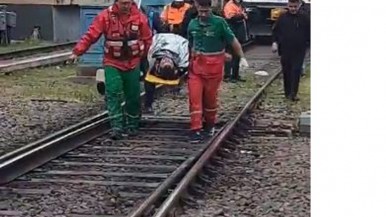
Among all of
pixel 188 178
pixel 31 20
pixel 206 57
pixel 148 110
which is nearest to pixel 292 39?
pixel 148 110

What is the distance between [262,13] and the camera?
28562 mm

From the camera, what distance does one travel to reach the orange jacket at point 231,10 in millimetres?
17922

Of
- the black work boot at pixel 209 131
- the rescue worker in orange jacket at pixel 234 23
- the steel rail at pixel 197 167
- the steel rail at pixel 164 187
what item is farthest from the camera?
the rescue worker in orange jacket at pixel 234 23

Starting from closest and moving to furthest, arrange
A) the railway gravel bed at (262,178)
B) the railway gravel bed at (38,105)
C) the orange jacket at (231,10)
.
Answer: the railway gravel bed at (262,178) → the railway gravel bed at (38,105) → the orange jacket at (231,10)

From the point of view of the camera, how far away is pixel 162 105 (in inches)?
564

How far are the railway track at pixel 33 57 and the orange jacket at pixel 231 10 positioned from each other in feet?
15.5

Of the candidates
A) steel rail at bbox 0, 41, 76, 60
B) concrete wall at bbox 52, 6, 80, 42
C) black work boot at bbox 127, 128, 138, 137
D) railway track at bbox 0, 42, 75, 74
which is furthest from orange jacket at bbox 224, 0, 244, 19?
concrete wall at bbox 52, 6, 80, 42

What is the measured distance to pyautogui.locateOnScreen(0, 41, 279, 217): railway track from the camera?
7.27 meters

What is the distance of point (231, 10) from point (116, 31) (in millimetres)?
8017

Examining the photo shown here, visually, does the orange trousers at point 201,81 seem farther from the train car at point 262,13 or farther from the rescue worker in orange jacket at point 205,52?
the train car at point 262,13

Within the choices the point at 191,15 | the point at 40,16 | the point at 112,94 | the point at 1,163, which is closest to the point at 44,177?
the point at 1,163

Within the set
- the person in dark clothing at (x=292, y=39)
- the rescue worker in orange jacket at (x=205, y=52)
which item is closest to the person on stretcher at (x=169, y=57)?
the rescue worker in orange jacket at (x=205, y=52)
